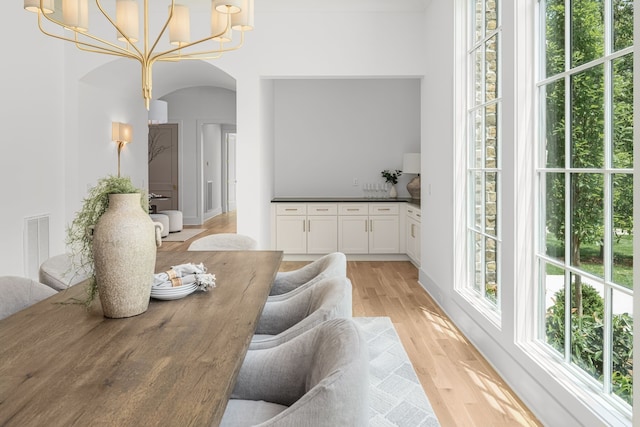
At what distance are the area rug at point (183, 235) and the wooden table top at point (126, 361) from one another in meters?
6.60

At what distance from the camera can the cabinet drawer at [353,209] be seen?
6.55 meters

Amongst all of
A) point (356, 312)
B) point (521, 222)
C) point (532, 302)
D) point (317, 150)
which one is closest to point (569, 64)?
point (521, 222)

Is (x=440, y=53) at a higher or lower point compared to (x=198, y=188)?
higher

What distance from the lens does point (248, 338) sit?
1.38 metres

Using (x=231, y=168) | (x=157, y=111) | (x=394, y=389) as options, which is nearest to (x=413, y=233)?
(x=394, y=389)

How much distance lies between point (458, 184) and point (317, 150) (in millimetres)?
3701

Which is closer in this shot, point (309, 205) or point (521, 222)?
point (521, 222)

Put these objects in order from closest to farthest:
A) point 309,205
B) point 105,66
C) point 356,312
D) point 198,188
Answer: point 356,312 < point 105,66 < point 309,205 < point 198,188

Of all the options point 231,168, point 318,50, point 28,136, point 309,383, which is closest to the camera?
point 309,383

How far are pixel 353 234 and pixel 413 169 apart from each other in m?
1.23

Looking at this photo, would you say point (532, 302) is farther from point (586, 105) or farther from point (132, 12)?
point (132, 12)

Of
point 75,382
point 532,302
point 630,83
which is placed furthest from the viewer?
point 532,302

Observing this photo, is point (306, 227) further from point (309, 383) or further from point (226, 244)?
point (309, 383)

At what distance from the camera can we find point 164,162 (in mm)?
10484
